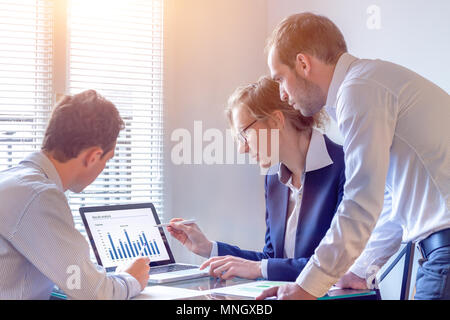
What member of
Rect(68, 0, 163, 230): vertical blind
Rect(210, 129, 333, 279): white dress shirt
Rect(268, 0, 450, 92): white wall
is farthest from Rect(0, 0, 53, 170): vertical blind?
Rect(268, 0, 450, 92): white wall

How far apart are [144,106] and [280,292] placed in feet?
7.53

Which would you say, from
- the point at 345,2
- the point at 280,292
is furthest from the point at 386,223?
the point at 345,2

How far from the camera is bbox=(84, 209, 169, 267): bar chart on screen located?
2072mm

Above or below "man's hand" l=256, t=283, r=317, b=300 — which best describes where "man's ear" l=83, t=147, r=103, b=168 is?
above

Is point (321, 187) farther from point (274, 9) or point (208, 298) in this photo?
point (274, 9)

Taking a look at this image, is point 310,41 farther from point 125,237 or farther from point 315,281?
point 125,237

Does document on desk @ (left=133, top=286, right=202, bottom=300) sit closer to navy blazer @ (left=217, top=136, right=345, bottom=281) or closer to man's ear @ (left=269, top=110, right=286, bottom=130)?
navy blazer @ (left=217, top=136, right=345, bottom=281)

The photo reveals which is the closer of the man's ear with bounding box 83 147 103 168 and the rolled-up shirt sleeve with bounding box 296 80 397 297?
the rolled-up shirt sleeve with bounding box 296 80 397 297

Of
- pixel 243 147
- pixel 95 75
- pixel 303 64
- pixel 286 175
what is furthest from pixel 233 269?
pixel 95 75

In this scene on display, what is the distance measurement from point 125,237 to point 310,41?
1.00 meters

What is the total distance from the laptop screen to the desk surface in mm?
291

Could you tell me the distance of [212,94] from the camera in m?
3.67

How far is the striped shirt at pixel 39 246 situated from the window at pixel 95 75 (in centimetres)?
172
